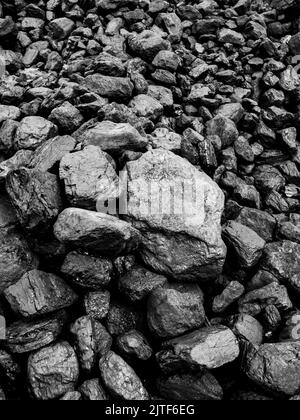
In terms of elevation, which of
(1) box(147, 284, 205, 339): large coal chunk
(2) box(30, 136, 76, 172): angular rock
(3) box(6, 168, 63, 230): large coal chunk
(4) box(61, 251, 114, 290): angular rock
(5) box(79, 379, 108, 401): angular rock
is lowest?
(5) box(79, 379, 108, 401): angular rock

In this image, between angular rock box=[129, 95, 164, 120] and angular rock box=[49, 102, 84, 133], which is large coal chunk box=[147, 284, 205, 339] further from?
angular rock box=[129, 95, 164, 120]

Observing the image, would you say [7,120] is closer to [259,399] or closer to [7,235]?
[7,235]

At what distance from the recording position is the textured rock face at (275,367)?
13.4 feet

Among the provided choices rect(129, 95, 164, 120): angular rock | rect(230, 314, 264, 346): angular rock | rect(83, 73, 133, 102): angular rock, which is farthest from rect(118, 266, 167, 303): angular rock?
rect(83, 73, 133, 102): angular rock

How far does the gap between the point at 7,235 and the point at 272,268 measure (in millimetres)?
3367

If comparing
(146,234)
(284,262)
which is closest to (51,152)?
(146,234)

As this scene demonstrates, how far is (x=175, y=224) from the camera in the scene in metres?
4.74

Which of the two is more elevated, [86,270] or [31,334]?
[86,270]

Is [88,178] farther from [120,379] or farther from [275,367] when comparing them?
[275,367]

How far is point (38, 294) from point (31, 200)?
106 centimetres

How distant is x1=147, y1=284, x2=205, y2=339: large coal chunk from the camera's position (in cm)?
444

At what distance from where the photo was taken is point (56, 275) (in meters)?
4.61

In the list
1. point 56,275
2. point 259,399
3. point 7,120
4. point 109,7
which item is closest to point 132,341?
point 56,275

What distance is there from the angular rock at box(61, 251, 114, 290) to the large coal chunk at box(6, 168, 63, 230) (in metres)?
0.51
